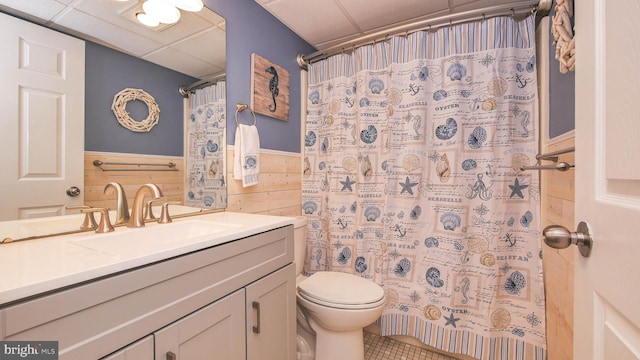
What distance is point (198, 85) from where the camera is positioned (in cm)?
138

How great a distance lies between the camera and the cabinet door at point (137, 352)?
0.61 m

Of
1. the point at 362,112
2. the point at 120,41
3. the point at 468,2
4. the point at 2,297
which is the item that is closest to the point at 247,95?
the point at 120,41

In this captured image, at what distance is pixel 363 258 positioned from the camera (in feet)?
6.06

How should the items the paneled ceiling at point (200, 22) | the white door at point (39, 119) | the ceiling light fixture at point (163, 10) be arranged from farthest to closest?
the ceiling light fixture at point (163, 10)
the paneled ceiling at point (200, 22)
the white door at point (39, 119)

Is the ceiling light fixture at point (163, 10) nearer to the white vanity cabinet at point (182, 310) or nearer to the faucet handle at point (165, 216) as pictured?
the faucet handle at point (165, 216)

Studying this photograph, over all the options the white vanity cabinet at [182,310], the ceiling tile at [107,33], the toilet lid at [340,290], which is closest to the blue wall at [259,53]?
the ceiling tile at [107,33]

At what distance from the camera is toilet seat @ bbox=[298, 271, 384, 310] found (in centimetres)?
130

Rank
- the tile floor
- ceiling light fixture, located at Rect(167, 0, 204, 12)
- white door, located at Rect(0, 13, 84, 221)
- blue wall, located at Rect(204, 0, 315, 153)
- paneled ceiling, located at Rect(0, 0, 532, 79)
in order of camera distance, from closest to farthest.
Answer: white door, located at Rect(0, 13, 84, 221), paneled ceiling, located at Rect(0, 0, 532, 79), ceiling light fixture, located at Rect(167, 0, 204, 12), blue wall, located at Rect(204, 0, 315, 153), the tile floor

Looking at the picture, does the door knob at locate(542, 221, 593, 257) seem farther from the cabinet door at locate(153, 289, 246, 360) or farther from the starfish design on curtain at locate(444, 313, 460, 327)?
the starfish design on curtain at locate(444, 313, 460, 327)

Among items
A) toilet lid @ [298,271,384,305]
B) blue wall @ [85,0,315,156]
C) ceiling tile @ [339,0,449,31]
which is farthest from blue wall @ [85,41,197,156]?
ceiling tile @ [339,0,449,31]

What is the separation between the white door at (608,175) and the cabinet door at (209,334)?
0.92m

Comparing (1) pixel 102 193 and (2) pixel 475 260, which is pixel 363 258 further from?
(1) pixel 102 193

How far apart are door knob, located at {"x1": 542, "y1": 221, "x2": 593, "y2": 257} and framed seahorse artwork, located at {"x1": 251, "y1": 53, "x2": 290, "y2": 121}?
156cm

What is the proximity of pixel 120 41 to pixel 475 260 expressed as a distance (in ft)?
6.89
